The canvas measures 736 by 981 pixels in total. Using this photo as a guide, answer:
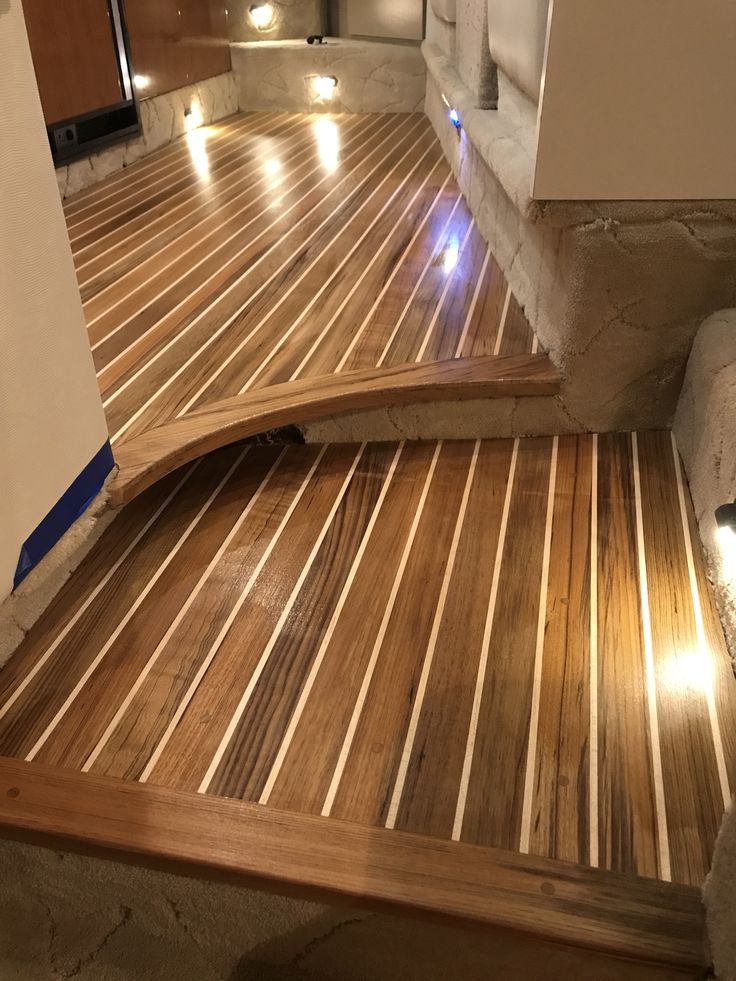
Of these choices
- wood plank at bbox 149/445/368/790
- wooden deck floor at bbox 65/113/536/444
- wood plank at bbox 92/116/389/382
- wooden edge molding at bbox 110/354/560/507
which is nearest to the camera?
wood plank at bbox 149/445/368/790

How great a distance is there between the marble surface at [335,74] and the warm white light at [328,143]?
26cm

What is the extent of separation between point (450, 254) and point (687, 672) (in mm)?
1704

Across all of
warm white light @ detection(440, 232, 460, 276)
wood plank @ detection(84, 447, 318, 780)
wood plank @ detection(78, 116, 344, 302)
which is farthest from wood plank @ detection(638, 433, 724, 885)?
wood plank @ detection(78, 116, 344, 302)

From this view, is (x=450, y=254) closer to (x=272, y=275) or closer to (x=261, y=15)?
(x=272, y=275)

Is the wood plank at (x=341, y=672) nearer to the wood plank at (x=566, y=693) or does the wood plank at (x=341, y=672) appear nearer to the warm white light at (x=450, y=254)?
the wood plank at (x=566, y=693)

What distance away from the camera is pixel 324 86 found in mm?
4762

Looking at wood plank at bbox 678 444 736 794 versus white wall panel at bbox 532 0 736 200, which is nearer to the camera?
wood plank at bbox 678 444 736 794

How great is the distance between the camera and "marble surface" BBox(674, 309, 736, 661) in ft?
4.47

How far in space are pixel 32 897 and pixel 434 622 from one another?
2.67ft

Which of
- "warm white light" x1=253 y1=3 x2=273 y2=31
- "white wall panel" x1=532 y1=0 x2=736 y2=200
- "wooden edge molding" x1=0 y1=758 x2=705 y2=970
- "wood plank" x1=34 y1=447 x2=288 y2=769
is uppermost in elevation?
"warm white light" x1=253 y1=3 x2=273 y2=31

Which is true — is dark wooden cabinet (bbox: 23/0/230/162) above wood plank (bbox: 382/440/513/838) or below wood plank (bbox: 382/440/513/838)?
above

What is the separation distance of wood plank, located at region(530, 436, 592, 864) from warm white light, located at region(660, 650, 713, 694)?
0.13 m

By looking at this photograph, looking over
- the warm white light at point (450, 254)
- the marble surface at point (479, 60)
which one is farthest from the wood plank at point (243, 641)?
the marble surface at point (479, 60)

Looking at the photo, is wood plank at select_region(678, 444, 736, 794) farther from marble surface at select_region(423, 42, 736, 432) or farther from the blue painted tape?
the blue painted tape
